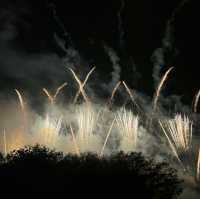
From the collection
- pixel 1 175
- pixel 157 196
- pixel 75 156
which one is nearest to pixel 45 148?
pixel 75 156

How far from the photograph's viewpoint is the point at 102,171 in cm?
7000

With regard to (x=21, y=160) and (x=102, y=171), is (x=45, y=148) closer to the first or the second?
(x=21, y=160)

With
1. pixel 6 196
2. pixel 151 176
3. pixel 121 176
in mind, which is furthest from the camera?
pixel 151 176

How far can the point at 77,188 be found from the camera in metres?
66.8

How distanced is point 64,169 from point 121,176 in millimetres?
6017

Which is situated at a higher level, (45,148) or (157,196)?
(45,148)

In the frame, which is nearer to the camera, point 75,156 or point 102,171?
point 102,171

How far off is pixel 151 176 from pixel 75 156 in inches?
324

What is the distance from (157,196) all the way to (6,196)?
51.3 ft

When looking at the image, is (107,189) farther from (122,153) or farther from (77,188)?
(122,153)

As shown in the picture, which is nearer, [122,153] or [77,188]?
[77,188]

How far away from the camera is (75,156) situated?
7506cm

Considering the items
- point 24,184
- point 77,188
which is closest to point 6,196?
point 24,184

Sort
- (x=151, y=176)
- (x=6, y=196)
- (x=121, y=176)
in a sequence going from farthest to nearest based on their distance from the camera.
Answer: (x=151, y=176) → (x=121, y=176) → (x=6, y=196)
